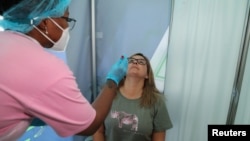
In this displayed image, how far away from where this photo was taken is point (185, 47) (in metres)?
1.86

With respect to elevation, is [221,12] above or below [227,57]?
above

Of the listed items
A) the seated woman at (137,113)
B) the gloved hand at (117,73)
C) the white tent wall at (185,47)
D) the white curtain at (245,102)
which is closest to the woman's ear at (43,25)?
the gloved hand at (117,73)

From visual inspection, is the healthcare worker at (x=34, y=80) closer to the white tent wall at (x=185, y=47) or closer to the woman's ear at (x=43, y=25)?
the woman's ear at (x=43, y=25)

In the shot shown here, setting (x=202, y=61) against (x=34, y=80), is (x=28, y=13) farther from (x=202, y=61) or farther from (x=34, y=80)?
(x=202, y=61)

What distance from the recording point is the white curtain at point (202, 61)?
69.9 inches

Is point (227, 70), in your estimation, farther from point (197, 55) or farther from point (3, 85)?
point (3, 85)

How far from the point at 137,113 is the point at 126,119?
0.32 ft

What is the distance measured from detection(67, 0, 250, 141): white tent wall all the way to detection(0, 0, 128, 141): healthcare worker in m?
1.32

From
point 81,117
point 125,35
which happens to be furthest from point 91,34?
point 81,117

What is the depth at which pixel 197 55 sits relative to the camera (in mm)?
1861

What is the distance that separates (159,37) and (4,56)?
5.39ft

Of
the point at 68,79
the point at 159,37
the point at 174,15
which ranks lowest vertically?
the point at 68,79

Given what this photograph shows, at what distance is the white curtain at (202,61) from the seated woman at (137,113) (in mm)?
264

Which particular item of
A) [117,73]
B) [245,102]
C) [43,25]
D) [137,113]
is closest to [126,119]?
[137,113]
